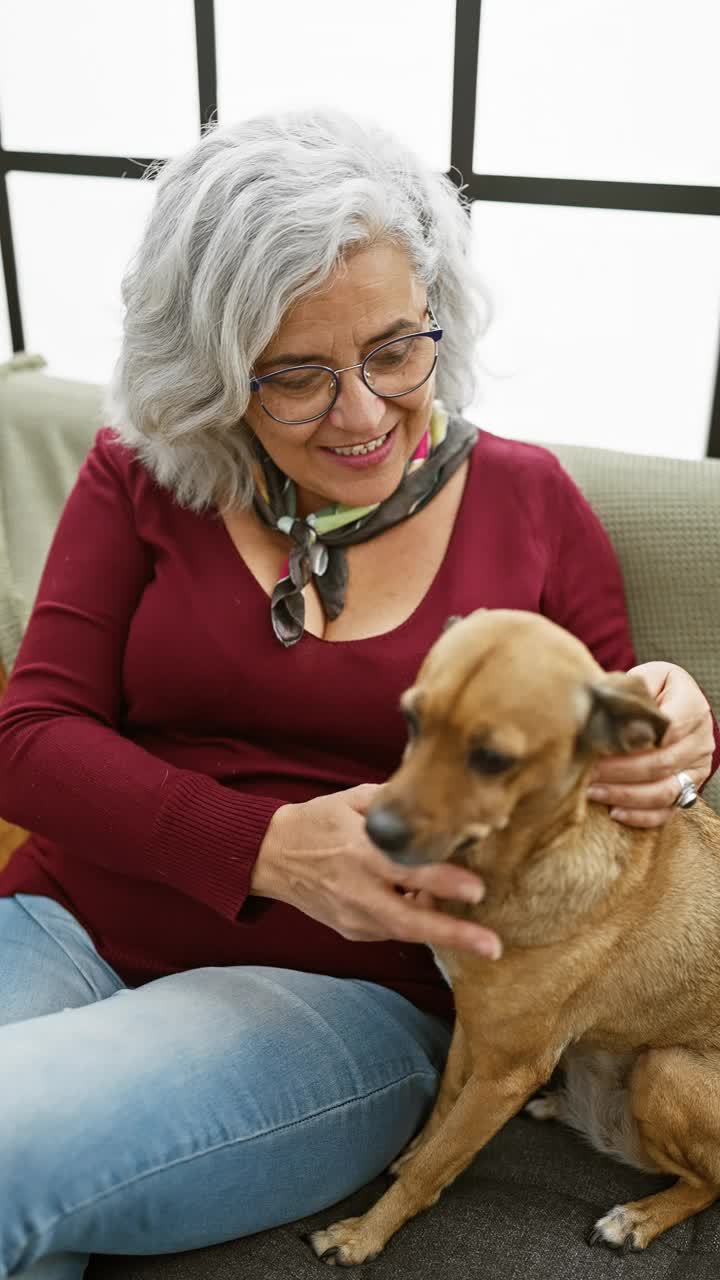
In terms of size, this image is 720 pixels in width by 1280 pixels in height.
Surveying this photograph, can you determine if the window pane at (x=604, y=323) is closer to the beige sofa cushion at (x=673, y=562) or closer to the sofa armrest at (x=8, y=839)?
the beige sofa cushion at (x=673, y=562)

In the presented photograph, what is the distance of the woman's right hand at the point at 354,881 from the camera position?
115 cm

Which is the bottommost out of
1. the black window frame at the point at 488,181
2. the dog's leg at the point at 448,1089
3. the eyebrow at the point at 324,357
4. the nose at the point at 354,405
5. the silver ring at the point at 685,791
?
the dog's leg at the point at 448,1089

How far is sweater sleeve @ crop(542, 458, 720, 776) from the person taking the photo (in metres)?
1.56

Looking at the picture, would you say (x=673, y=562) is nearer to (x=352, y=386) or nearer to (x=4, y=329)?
(x=352, y=386)

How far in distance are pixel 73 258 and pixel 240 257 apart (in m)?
1.82

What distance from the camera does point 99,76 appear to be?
9.12 ft

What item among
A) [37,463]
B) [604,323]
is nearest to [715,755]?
[604,323]

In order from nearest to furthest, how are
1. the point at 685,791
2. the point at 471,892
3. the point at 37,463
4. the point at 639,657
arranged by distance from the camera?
1. the point at 471,892
2. the point at 685,791
3. the point at 639,657
4. the point at 37,463

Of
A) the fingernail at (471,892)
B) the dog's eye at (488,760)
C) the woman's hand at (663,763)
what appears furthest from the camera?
the woman's hand at (663,763)

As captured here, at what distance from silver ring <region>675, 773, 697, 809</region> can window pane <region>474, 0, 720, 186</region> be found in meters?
1.38

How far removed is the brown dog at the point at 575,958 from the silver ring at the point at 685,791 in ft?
0.06

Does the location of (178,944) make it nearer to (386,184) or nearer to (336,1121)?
(336,1121)

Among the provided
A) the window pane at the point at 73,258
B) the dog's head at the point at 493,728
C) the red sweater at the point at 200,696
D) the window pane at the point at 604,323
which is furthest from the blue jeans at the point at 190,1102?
the window pane at the point at 73,258

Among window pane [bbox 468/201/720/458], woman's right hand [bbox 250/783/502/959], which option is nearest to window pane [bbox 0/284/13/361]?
window pane [bbox 468/201/720/458]
